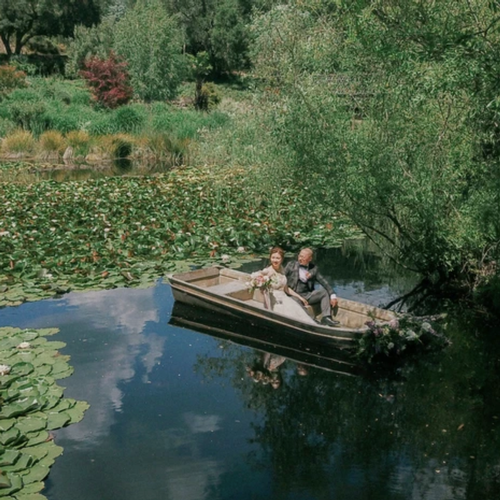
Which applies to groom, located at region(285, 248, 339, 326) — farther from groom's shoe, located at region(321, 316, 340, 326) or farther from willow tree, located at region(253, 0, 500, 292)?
willow tree, located at region(253, 0, 500, 292)

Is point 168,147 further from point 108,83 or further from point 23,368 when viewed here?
point 23,368

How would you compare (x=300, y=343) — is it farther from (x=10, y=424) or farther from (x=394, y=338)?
(x=10, y=424)

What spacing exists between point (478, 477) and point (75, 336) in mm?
5166

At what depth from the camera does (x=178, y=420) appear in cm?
665

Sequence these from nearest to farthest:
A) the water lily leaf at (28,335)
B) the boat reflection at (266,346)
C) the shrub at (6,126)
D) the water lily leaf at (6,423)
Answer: the water lily leaf at (6,423) → the boat reflection at (266,346) → the water lily leaf at (28,335) → the shrub at (6,126)

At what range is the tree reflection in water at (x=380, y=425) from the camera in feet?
18.4

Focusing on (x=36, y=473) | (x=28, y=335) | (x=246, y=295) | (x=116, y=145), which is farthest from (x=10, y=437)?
(x=116, y=145)

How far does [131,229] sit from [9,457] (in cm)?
762

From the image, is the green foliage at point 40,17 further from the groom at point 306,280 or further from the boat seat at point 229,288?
the groom at point 306,280

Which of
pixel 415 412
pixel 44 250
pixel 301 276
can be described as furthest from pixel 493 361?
pixel 44 250

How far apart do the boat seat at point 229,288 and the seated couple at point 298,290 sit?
712 millimetres

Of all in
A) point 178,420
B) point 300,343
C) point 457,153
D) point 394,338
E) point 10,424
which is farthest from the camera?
point 457,153

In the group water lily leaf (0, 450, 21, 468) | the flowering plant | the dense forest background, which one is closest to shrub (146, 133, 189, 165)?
the dense forest background

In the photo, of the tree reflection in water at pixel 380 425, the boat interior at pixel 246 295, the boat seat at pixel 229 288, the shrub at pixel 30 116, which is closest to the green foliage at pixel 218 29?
the shrub at pixel 30 116
